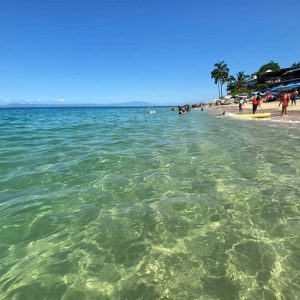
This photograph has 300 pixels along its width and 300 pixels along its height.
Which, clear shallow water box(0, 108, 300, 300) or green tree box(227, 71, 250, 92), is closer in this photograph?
clear shallow water box(0, 108, 300, 300)

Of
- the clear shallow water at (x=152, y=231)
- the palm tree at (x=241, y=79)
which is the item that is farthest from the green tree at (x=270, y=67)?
the clear shallow water at (x=152, y=231)

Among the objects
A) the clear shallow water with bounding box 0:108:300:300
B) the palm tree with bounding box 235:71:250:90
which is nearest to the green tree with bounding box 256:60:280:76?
the palm tree with bounding box 235:71:250:90

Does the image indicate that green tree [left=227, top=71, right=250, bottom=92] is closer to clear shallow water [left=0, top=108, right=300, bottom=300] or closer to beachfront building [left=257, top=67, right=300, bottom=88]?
beachfront building [left=257, top=67, right=300, bottom=88]

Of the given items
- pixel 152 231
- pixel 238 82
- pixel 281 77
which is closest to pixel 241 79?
pixel 238 82

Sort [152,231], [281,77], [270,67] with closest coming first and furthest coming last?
[152,231] → [281,77] → [270,67]

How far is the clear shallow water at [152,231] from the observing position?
4.13m

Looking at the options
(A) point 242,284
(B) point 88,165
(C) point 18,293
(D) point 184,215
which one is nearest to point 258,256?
(A) point 242,284

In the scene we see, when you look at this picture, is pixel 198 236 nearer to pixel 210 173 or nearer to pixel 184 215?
pixel 184 215

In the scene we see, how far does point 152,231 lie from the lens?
18.9 feet

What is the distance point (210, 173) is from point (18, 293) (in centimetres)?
708

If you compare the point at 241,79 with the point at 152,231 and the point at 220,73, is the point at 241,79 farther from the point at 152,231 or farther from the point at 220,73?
the point at 152,231

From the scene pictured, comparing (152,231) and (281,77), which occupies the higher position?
(281,77)

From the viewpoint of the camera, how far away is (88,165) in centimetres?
1155

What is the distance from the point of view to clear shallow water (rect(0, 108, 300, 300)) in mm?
4133
